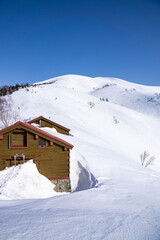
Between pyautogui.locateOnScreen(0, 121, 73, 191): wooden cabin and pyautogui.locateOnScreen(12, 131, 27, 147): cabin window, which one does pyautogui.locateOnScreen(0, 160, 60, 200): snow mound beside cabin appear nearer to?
pyautogui.locateOnScreen(0, 121, 73, 191): wooden cabin

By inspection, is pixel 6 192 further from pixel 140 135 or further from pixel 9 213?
pixel 140 135

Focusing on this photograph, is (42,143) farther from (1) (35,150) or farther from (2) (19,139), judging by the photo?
(2) (19,139)

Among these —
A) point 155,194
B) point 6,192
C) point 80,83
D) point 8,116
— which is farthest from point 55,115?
point 80,83

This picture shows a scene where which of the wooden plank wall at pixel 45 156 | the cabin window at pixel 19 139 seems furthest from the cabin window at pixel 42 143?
the cabin window at pixel 19 139

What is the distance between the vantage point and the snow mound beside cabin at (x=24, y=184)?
9.61 m

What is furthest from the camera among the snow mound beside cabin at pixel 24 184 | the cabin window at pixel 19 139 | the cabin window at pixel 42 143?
the cabin window at pixel 42 143

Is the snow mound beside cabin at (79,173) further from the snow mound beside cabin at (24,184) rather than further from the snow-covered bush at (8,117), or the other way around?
the snow-covered bush at (8,117)

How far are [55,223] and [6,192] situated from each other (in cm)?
630

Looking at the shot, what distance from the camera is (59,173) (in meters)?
13.6

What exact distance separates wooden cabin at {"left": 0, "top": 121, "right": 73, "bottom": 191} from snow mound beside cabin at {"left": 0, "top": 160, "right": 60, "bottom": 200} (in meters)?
0.82

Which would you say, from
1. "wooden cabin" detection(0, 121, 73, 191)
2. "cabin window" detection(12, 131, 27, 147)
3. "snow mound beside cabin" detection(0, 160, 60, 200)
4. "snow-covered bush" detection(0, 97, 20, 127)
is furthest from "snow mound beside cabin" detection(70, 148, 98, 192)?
"snow-covered bush" detection(0, 97, 20, 127)

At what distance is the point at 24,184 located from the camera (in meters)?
10.5

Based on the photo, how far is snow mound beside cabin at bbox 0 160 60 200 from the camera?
9609 millimetres

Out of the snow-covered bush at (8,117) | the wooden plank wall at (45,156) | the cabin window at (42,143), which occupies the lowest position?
the wooden plank wall at (45,156)
